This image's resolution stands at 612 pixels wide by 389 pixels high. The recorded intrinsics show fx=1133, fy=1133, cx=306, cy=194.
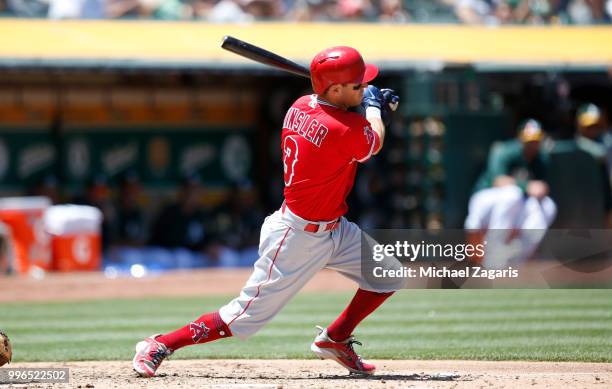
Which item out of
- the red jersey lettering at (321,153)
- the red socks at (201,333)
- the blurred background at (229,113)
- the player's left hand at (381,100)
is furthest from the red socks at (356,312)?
the blurred background at (229,113)

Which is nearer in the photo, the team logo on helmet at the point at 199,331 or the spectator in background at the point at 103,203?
the team logo on helmet at the point at 199,331

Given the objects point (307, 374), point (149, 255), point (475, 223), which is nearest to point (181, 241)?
point (149, 255)

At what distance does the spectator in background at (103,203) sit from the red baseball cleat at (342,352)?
793 cm

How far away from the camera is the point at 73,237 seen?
41.0 ft

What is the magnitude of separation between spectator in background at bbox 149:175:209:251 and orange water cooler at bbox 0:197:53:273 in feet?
5.13

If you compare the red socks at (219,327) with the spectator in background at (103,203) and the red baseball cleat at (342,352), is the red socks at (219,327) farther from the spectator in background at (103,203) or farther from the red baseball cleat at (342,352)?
the spectator in background at (103,203)

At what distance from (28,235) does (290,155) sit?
295 inches

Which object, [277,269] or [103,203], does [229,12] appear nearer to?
[103,203]

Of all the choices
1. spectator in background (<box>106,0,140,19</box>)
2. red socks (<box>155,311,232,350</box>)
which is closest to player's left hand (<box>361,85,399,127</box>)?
red socks (<box>155,311,232,350</box>)

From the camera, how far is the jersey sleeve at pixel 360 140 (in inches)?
210

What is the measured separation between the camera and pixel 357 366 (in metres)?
5.89

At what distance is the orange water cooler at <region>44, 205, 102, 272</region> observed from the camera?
1252 centimetres

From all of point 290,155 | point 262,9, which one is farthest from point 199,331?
point 262,9

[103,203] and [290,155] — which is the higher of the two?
[290,155]
